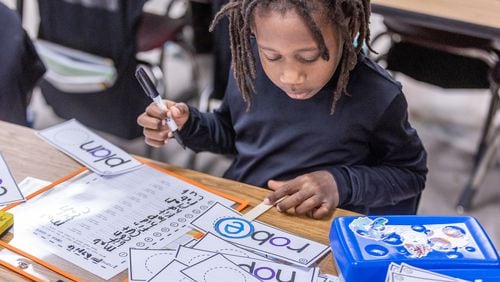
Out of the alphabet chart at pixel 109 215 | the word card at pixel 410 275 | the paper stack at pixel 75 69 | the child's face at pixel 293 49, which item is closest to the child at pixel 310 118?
the child's face at pixel 293 49

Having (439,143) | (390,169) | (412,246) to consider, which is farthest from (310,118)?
(439,143)

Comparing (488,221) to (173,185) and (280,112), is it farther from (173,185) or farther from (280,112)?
(173,185)

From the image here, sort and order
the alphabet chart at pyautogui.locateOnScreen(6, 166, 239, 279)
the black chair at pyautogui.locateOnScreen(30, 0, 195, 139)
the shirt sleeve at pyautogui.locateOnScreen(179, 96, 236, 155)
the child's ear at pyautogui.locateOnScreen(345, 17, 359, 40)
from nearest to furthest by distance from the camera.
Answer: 1. the alphabet chart at pyautogui.locateOnScreen(6, 166, 239, 279)
2. the child's ear at pyautogui.locateOnScreen(345, 17, 359, 40)
3. the shirt sleeve at pyautogui.locateOnScreen(179, 96, 236, 155)
4. the black chair at pyautogui.locateOnScreen(30, 0, 195, 139)

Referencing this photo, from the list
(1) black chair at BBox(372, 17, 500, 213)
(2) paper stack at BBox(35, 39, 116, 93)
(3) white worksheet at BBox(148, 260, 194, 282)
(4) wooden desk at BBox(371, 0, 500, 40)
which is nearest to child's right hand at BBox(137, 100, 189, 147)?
(3) white worksheet at BBox(148, 260, 194, 282)

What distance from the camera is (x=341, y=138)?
120 cm

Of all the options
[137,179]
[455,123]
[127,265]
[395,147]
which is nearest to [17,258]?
[127,265]

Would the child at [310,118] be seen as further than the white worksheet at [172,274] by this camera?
Yes

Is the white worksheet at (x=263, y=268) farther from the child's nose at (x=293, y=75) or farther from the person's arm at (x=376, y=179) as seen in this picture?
the child's nose at (x=293, y=75)

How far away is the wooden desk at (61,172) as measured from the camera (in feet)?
3.33

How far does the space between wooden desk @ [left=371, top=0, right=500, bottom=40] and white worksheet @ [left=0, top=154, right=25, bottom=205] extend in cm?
121

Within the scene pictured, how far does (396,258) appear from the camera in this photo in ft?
2.73

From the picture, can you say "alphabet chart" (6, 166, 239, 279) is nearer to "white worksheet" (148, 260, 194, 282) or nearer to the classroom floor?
"white worksheet" (148, 260, 194, 282)

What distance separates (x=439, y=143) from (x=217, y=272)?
7.10 feet

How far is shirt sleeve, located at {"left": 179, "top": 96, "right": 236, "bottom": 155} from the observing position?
1.28 m
